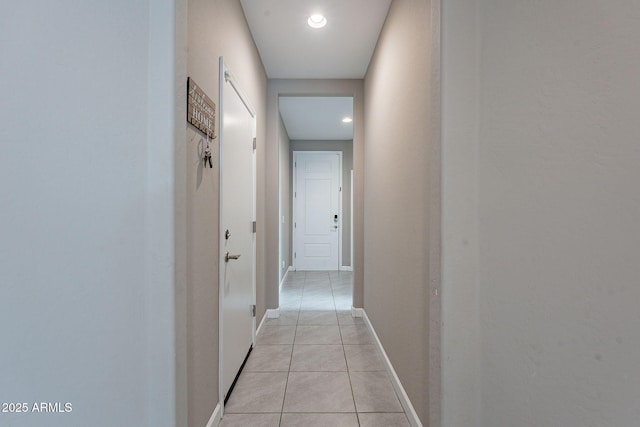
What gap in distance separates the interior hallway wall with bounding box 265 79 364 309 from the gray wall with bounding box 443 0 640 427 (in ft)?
7.36

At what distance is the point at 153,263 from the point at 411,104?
1.53m

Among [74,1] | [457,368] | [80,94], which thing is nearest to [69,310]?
[80,94]

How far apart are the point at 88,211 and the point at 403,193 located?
157 centimetres

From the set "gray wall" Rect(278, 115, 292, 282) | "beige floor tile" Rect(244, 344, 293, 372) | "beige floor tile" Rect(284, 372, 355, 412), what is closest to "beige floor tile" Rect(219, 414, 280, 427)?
"beige floor tile" Rect(284, 372, 355, 412)

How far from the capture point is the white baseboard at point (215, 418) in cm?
153

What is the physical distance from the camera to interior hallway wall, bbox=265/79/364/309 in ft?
10.7

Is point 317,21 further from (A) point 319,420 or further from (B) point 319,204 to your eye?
(B) point 319,204

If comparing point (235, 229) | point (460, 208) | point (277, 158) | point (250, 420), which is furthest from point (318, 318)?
point (460, 208)

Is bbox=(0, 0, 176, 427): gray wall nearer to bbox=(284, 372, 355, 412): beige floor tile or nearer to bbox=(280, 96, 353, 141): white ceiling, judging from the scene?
bbox=(284, 372, 355, 412): beige floor tile

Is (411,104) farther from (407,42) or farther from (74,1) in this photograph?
(74,1)

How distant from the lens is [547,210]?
0.78 m

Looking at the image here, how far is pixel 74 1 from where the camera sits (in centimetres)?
74

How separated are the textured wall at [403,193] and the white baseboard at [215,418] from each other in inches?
43.8

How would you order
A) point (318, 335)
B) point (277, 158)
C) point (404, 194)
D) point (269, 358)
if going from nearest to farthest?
1. point (404, 194)
2. point (269, 358)
3. point (318, 335)
4. point (277, 158)
